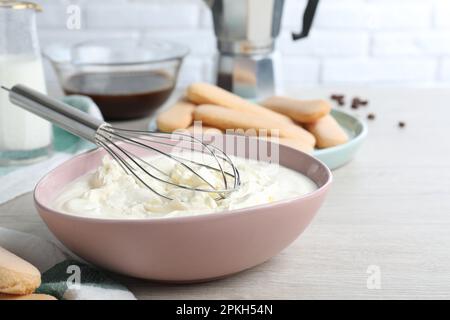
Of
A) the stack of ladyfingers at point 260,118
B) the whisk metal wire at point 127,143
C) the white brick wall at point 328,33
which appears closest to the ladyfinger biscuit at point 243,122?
the stack of ladyfingers at point 260,118

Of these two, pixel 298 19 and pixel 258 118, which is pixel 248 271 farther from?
pixel 298 19

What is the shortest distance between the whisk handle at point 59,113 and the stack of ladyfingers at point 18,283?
7.3 inches

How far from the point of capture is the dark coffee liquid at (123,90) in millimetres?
1126

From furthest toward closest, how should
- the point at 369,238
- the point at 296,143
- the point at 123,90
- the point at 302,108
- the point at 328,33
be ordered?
1. the point at 328,33
2. the point at 123,90
3. the point at 302,108
4. the point at 296,143
5. the point at 369,238

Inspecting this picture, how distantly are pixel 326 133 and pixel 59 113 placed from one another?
40 centimetres

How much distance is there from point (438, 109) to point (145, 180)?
2.52 feet

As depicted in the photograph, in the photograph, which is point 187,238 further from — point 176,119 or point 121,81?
point 121,81

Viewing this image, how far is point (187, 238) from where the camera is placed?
550mm

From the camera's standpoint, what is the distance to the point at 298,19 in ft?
5.90

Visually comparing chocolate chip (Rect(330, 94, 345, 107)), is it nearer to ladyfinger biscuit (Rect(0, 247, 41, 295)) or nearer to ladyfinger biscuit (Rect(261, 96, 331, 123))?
ladyfinger biscuit (Rect(261, 96, 331, 123))

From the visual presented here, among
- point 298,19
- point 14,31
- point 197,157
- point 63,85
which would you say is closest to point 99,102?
point 63,85

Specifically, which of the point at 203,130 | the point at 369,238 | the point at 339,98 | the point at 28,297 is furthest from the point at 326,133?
the point at 28,297

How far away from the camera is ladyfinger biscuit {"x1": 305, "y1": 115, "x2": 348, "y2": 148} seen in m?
0.94

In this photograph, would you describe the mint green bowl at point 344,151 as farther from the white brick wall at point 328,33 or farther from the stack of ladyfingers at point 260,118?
the white brick wall at point 328,33
